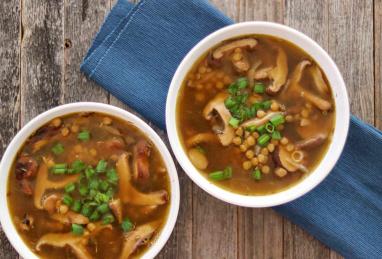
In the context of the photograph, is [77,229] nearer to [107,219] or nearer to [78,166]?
[107,219]

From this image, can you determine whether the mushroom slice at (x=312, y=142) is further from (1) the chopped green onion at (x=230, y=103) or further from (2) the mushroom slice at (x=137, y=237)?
(2) the mushroom slice at (x=137, y=237)

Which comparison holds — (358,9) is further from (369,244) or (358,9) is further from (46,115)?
(46,115)

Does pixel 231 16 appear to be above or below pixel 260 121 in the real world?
above

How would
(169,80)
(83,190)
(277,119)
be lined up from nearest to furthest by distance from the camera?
(277,119), (83,190), (169,80)

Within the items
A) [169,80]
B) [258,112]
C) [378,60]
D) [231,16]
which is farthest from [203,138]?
[378,60]

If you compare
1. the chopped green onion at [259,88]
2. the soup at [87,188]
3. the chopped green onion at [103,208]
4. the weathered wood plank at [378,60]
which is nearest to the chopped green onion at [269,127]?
the chopped green onion at [259,88]

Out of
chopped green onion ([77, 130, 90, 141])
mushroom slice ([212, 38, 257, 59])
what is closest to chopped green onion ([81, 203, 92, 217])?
chopped green onion ([77, 130, 90, 141])

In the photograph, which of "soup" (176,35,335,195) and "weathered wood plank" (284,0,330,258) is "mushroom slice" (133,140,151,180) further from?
"weathered wood plank" (284,0,330,258)
